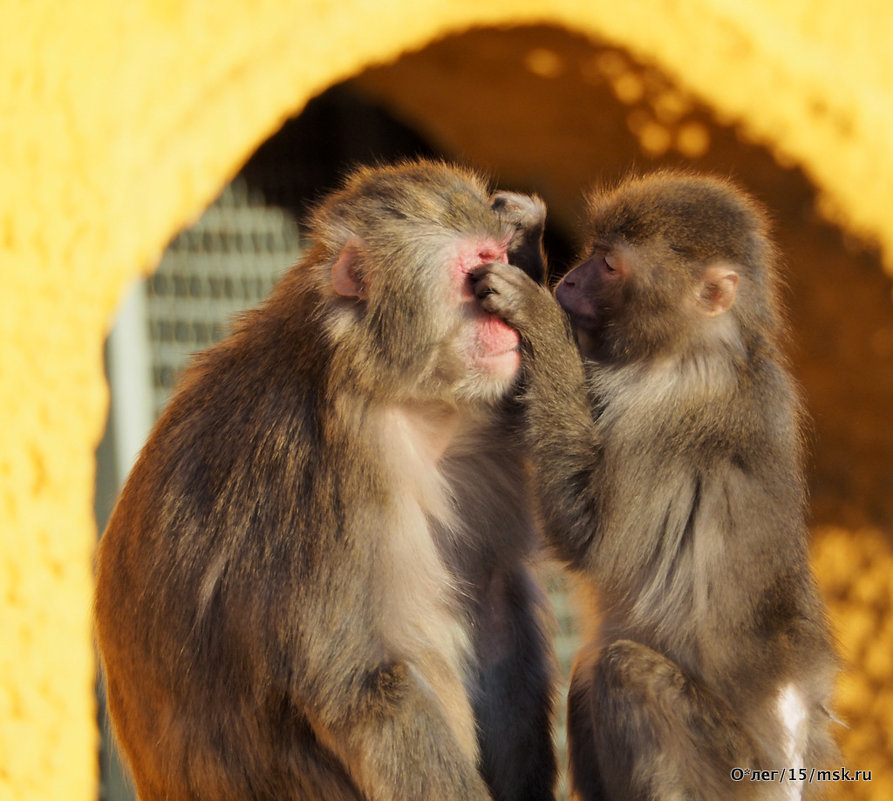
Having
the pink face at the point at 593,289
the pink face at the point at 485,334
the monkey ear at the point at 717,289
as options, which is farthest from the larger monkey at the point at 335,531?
the monkey ear at the point at 717,289

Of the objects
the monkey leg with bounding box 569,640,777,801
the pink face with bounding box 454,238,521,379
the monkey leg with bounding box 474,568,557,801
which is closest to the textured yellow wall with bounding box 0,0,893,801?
the monkey leg with bounding box 474,568,557,801

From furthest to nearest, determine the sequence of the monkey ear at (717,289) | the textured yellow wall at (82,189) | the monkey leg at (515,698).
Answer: the textured yellow wall at (82,189) → the monkey leg at (515,698) → the monkey ear at (717,289)

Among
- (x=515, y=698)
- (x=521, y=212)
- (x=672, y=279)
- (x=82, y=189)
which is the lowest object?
(x=515, y=698)

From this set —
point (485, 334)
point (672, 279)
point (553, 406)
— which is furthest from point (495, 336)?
point (672, 279)

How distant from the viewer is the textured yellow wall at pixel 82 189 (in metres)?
4.16

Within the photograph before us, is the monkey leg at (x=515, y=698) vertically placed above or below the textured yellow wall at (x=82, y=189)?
below

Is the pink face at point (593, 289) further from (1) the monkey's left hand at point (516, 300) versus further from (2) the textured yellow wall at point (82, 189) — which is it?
(2) the textured yellow wall at point (82, 189)

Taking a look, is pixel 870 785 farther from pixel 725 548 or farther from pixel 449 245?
pixel 449 245

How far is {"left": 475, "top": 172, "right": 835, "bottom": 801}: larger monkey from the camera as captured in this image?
2.77 meters

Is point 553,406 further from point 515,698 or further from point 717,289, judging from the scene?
point 515,698

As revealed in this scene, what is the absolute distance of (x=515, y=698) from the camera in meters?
3.13

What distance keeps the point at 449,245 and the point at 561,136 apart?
10.7 ft

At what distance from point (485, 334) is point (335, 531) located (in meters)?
0.50

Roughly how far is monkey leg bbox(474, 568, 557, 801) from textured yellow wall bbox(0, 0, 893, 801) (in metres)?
1.71
